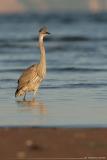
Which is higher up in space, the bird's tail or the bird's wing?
the bird's wing

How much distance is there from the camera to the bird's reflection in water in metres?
14.0

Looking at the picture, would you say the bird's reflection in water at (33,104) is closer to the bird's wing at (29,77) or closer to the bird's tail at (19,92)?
the bird's tail at (19,92)

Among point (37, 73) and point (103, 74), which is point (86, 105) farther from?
point (103, 74)

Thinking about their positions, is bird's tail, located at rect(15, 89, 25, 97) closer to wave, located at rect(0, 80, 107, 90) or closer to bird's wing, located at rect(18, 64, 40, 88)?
bird's wing, located at rect(18, 64, 40, 88)
